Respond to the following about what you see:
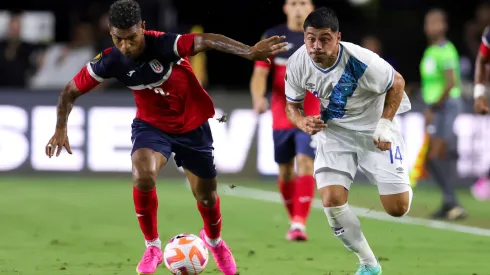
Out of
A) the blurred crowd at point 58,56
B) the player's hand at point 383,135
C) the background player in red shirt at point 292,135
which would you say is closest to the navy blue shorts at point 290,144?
the background player in red shirt at point 292,135

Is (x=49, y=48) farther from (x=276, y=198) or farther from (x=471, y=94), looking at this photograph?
(x=471, y=94)

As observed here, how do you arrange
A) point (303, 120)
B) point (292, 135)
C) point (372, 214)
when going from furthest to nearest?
point (372, 214), point (292, 135), point (303, 120)

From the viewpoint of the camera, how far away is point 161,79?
7.95m

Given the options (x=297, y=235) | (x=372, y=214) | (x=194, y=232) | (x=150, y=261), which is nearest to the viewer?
(x=150, y=261)

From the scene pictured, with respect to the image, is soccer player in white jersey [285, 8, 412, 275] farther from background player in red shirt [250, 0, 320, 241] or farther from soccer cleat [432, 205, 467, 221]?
soccer cleat [432, 205, 467, 221]

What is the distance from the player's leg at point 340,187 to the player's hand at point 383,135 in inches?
22.2

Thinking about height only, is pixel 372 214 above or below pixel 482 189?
above

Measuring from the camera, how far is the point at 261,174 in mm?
16562

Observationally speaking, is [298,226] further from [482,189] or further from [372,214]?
[482,189]

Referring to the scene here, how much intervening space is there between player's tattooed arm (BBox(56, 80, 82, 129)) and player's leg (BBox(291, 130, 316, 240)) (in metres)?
3.16

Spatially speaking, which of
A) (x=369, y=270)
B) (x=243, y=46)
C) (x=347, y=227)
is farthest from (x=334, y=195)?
(x=243, y=46)

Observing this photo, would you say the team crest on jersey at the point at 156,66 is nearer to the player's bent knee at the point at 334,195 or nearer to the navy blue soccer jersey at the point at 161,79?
the navy blue soccer jersey at the point at 161,79

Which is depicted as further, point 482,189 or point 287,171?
point 482,189

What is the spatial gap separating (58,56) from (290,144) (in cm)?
803
